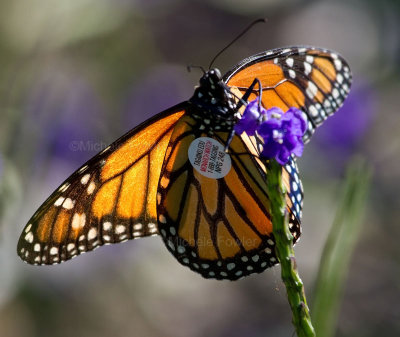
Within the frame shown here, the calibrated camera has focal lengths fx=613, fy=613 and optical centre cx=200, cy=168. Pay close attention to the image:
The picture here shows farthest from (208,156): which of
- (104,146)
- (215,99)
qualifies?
(104,146)

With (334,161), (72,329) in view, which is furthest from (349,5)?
(72,329)

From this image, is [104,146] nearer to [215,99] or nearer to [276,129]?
[215,99]

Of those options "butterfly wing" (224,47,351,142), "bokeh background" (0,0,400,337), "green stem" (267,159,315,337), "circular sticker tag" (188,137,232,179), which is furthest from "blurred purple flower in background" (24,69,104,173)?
"green stem" (267,159,315,337)

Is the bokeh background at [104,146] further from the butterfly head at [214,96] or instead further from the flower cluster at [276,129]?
the flower cluster at [276,129]

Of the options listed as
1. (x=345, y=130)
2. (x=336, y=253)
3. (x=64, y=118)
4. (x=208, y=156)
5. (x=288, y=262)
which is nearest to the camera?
(x=288, y=262)

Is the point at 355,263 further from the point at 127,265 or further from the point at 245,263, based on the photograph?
the point at 245,263

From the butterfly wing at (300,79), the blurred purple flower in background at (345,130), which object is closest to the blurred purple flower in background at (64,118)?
the butterfly wing at (300,79)
